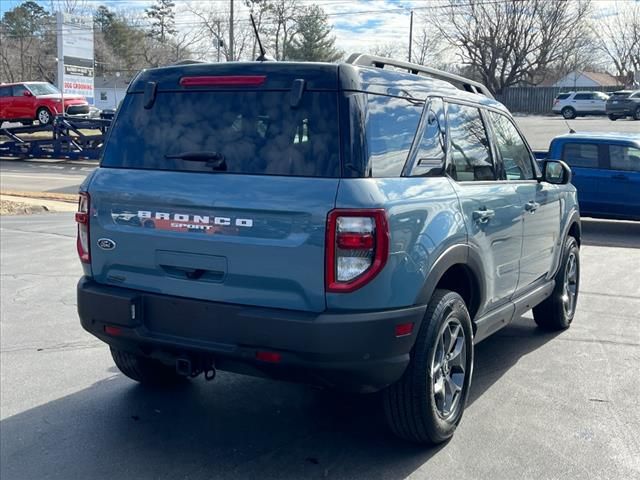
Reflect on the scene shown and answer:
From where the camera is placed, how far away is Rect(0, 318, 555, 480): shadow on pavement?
373cm

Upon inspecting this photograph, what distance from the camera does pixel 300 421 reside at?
4344 mm

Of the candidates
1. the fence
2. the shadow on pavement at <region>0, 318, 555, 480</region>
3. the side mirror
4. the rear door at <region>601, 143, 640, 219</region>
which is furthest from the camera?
the fence

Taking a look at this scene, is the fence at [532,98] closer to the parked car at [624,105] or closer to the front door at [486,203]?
the parked car at [624,105]

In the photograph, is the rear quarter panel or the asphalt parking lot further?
the asphalt parking lot

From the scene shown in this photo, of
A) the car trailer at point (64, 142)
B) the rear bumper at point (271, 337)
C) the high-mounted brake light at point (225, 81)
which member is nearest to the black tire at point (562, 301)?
the rear bumper at point (271, 337)

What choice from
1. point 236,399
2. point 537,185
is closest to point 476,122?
point 537,185

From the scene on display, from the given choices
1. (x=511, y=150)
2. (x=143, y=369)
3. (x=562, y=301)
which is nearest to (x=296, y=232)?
(x=143, y=369)

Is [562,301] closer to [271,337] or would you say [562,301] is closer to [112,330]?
[271,337]

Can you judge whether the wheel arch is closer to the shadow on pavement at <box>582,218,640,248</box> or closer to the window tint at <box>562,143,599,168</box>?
the shadow on pavement at <box>582,218,640,248</box>

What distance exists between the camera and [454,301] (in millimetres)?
3930

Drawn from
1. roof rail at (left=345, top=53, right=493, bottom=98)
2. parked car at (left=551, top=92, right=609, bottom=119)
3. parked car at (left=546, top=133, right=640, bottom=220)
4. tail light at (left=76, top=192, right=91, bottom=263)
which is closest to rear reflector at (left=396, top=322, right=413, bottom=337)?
roof rail at (left=345, top=53, right=493, bottom=98)

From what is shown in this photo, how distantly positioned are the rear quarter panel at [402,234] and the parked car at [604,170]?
9.49 m

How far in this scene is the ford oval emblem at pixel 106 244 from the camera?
3.88m

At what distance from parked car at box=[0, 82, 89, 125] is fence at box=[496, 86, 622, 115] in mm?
35416
